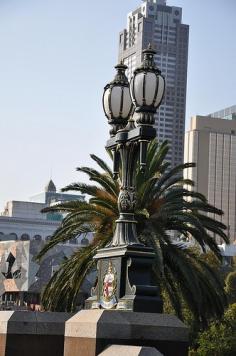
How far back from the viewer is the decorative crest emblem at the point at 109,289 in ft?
41.2

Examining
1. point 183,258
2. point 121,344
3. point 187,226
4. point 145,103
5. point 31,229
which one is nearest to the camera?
point 121,344

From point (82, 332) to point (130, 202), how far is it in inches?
103

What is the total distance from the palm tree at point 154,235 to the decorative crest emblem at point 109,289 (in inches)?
347

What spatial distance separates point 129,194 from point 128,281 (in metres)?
1.53

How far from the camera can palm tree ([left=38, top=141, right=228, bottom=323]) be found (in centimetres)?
2266

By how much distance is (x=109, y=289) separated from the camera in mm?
12711

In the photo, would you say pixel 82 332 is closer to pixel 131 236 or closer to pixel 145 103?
pixel 131 236

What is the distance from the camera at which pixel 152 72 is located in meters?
13.0

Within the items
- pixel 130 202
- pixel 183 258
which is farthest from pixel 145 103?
pixel 183 258

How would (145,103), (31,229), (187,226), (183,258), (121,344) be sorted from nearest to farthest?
(121,344) < (145,103) < (183,258) < (187,226) < (31,229)

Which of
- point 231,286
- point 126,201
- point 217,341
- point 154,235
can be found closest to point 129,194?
point 126,201

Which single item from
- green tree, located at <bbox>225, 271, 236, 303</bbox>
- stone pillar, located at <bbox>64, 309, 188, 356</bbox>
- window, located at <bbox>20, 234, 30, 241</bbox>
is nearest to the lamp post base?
stone pillar, located at <bbox>64, 309, 188, 356</bbox>

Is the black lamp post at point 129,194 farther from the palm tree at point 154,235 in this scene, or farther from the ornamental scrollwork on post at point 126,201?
the palm tree at point 154,235

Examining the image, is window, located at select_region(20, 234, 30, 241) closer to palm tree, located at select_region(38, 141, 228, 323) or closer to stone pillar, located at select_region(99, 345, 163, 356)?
palm tree, located at select_region(38, 141, 228, 323)
